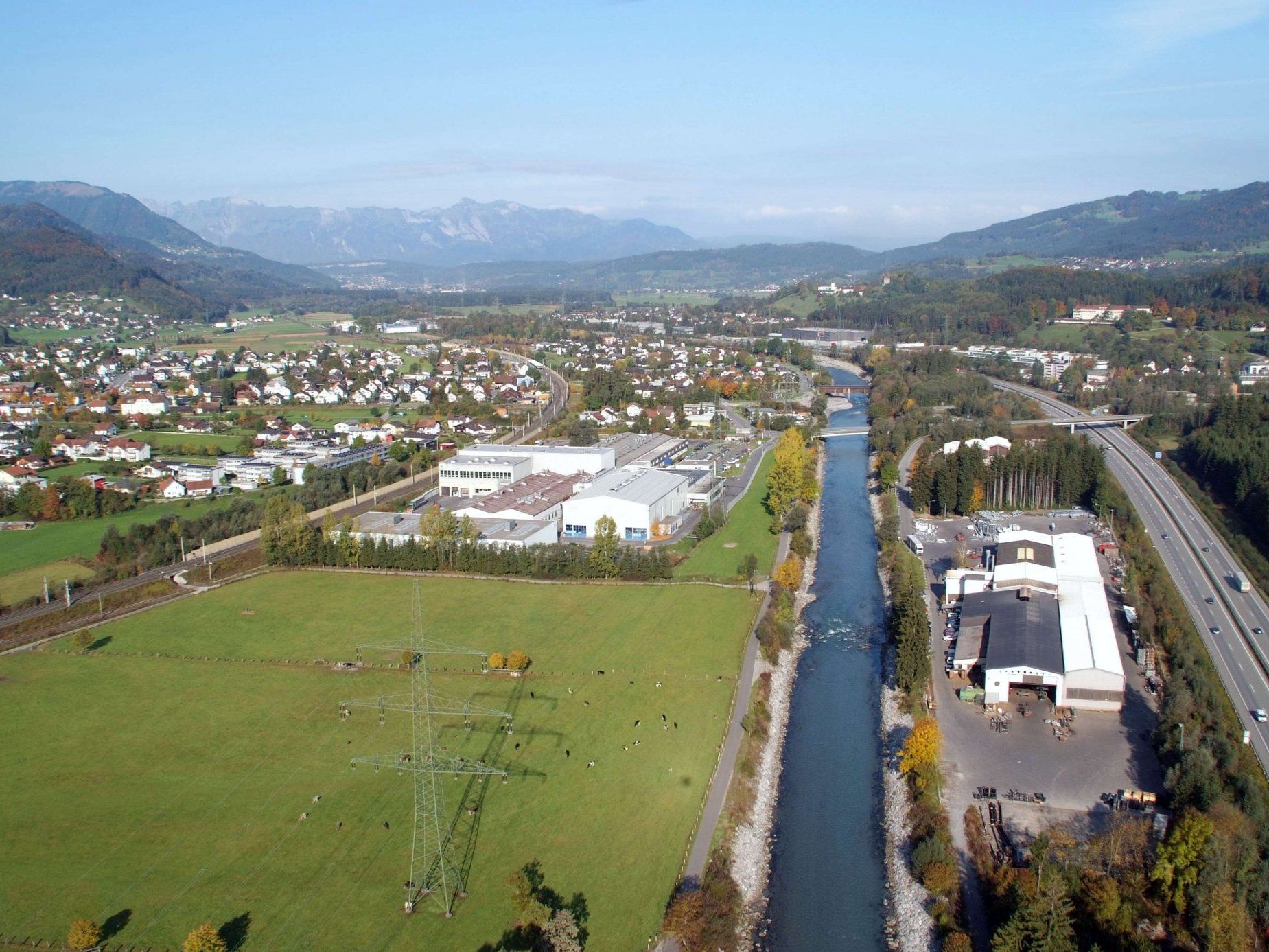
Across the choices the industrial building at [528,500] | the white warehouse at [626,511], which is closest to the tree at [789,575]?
the white warehouse at [626,511]

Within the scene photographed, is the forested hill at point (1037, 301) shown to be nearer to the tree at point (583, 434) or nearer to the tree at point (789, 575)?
the tree at point (583, 434)

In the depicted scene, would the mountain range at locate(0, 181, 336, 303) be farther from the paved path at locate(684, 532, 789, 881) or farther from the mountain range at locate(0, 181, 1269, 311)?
the paved path at locate(684, 532, 789, 881)

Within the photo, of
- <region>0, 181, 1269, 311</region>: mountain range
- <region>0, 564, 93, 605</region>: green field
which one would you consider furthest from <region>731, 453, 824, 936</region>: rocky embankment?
<region>0, 181, 1269, 311</region>: mountain range

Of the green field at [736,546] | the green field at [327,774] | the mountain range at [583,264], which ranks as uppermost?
the mountain range at [583,264]

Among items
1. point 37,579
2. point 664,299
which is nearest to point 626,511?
point 37,579

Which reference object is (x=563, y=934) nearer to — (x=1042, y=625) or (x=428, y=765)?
(x=428, y=765)

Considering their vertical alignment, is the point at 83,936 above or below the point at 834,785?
above
